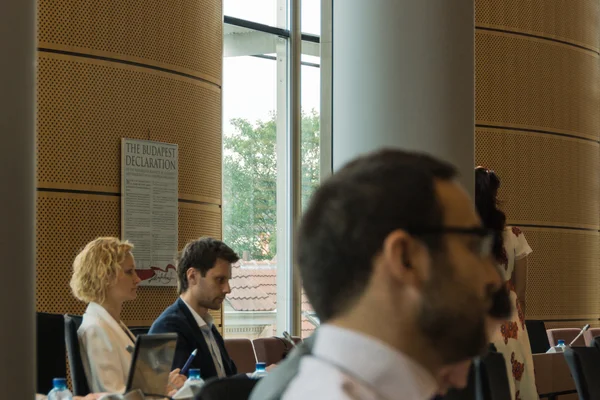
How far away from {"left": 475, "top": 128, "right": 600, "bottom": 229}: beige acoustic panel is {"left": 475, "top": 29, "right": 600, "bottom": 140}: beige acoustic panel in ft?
0.53

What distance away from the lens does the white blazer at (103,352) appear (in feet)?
13.2

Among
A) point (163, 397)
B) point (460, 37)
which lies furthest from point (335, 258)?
point (163, 397)

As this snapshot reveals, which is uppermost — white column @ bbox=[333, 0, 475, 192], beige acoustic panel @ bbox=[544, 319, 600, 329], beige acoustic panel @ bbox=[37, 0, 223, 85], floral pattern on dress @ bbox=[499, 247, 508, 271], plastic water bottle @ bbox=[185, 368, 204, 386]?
beige acoustic panel @ bbox=[37, 0, 223, 85]

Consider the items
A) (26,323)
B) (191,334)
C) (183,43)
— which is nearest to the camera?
(26,323)

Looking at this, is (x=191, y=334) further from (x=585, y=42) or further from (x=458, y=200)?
(x=585, y=42)

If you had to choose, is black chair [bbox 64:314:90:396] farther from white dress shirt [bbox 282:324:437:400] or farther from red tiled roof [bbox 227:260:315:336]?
red tiled roof [bbox 227:260:315:336]

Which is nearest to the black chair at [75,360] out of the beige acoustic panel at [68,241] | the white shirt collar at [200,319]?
the white shirt collar at [200,319]

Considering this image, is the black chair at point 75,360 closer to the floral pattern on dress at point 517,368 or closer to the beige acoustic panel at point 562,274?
the floral pattern on dress at point 517,368

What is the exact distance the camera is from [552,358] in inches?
233

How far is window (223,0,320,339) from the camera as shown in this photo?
953cm

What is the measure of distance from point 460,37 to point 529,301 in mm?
8388

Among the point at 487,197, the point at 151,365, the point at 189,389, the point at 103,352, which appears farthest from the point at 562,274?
the point at 151,365

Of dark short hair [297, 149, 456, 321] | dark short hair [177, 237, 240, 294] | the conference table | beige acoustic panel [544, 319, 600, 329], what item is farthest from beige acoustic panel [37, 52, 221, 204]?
dark short hair [297, 149, 456, 321]

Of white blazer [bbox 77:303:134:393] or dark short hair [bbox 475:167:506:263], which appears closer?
dark short hair [bbox 475:167:506:263]
